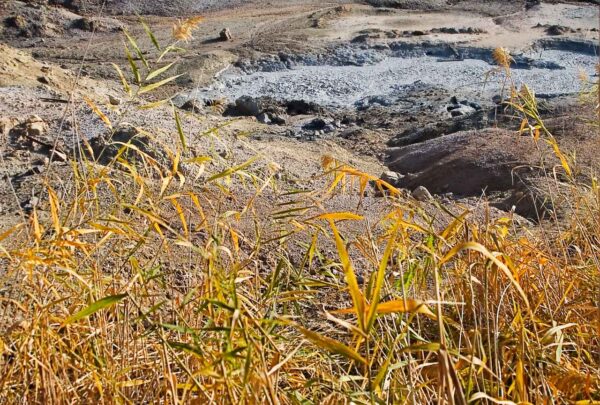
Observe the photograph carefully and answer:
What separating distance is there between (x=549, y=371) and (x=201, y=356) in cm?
104

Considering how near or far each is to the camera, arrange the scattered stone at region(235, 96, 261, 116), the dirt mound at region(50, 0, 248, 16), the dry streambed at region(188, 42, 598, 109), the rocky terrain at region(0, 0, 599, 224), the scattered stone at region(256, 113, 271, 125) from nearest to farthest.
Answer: the rocky terrain at region(0, 0, 599, 224), the scattered stone at region(256, 113, 271, 125), the scattered stone at region(235, 96, 261, 116), the dry streambed at region(188, 42, 598, 109), the dirt mound at region(50, 0, 248, 16)

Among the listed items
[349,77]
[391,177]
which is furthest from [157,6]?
[391,177]

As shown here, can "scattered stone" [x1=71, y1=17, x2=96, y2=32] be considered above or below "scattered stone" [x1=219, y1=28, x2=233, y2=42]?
above

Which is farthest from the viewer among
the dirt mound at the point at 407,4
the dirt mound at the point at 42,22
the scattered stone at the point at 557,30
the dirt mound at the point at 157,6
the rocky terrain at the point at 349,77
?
the dirt mound at the point at 157,6

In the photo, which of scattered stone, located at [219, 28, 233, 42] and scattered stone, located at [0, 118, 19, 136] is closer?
scattered stone, located at [0, 118, 19, 136]

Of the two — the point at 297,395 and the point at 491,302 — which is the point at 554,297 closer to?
the point at 491,302

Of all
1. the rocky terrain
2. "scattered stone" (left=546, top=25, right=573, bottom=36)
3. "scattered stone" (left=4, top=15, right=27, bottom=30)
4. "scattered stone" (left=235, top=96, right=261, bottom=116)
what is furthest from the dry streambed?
"scattered stone" (left=4, top=15, right=27, bottom=30)

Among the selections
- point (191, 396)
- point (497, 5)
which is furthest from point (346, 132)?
point (497, 5)

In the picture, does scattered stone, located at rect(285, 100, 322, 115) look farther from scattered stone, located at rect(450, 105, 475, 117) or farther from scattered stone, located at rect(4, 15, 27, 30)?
scattered stone, located at rect(4, 15, 27, 30)

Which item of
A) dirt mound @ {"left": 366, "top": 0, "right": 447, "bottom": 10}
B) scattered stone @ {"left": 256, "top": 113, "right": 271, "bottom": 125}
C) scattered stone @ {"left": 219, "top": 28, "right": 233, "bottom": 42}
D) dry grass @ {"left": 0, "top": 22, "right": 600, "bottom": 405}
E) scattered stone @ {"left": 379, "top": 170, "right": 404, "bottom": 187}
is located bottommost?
dirt mound @ {"left": 366, "top": 0, "right": 447, "bottom": 10}

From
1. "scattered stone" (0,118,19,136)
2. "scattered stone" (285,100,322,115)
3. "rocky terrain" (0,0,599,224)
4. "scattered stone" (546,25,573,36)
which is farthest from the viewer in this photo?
"scattered stone" (546,25,573,36)

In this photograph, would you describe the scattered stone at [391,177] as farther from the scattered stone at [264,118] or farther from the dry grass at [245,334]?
the dry grass at [245,334]

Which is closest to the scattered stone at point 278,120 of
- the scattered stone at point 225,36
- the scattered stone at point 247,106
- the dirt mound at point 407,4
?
the scattered stone at point 247,106

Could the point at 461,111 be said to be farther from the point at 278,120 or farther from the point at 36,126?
the point at 36,126
